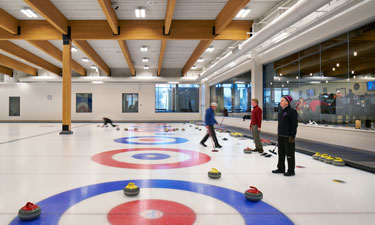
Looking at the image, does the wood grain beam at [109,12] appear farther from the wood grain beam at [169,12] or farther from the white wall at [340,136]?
the white wall at [340,136]

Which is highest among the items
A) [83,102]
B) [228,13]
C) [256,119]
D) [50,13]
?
[50,13]

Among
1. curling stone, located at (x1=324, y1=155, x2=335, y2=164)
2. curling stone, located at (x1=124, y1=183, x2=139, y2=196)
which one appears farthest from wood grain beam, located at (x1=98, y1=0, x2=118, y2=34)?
curling stone, located at (x1=324, y1=155, x2=335, y2=164)

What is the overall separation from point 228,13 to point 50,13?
8.18 metres

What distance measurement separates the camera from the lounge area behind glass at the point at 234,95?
60.0 ft

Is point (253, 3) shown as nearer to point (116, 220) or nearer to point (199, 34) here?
point (199, 34)

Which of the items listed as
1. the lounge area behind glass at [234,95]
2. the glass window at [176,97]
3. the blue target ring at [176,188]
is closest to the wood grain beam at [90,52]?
the glass window at [176,97]

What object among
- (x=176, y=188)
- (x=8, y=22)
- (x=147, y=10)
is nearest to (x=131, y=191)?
(x=176, y=188)

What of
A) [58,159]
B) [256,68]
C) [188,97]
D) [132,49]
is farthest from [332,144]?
[188,97]

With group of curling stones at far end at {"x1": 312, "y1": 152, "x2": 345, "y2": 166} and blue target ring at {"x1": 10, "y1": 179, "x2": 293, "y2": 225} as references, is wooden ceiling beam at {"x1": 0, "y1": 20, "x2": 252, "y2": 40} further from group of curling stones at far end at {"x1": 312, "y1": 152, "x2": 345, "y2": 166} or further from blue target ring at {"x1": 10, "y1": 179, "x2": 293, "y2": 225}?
blue target ring at {"x1": 10, "y1": 179, "x2": 293, "y2": 225}

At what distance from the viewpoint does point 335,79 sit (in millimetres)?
9195

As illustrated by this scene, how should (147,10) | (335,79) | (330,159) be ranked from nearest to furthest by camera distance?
(330,159) < (335,79) < (147,10)

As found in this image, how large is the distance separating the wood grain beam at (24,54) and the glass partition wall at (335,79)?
18.2m

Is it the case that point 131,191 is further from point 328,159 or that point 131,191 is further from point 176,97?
point 176,97

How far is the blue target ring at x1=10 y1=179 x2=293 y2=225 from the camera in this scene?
286 cm
